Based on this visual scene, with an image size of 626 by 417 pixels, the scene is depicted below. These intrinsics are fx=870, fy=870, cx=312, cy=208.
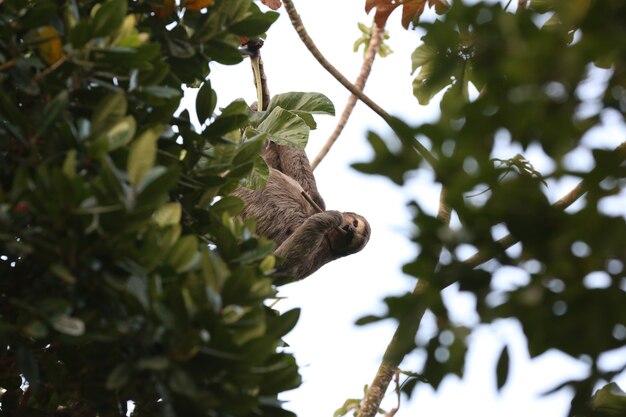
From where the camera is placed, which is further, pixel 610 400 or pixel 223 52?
pixel 223 52

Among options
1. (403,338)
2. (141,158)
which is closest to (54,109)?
(141,158)

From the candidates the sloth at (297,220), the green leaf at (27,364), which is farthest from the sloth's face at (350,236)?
the green leaf at (27,364)

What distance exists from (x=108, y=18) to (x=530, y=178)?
121cm

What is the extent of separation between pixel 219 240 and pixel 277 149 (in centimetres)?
485

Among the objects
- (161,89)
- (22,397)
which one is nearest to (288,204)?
(22,397)

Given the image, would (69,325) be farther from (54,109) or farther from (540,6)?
(540,6)

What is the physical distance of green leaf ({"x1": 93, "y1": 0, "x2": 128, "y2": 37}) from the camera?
7.30ft

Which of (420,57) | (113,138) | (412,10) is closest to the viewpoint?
(113,138)

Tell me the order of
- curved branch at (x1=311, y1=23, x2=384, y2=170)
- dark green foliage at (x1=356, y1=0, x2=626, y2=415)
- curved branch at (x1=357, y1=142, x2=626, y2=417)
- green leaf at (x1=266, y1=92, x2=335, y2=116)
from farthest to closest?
curved branch at (x1=311, y1=23, x2=384, y2=170) < green leaf at (x1=266, y1=92, x2=335, y2=116) < curved branch at (x1=357, y1=142, x2=626, y2=417) < dark green foliage at (x1=356, y1=0, x2=626, y2=415)

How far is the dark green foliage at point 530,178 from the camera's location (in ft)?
4.82

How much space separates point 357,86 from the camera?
5.69m

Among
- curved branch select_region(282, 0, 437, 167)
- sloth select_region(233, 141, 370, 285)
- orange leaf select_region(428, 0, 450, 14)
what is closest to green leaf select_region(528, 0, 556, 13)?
orange leaf select_region(428, 0, 450, 14)

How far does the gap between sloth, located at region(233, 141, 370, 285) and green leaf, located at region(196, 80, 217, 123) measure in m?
3.69

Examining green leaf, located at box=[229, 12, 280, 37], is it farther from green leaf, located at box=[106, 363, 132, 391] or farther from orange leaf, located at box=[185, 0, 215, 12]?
green leaf, located at box=[106, 363, 132, 391]
